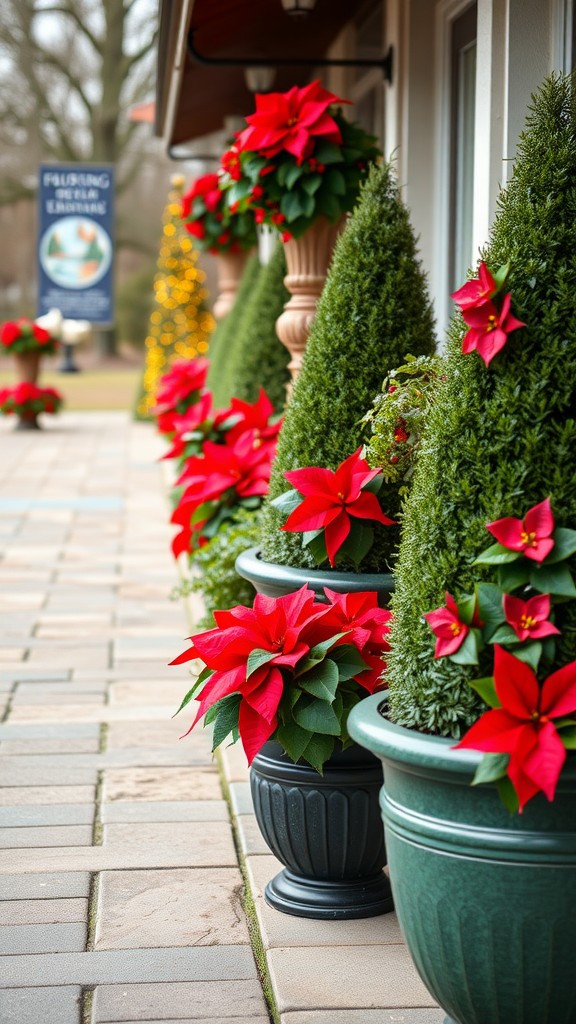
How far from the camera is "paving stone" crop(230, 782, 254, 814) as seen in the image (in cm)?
359

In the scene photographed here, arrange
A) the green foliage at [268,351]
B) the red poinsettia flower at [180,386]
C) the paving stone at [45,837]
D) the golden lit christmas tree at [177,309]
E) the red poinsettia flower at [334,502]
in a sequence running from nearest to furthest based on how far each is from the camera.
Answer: the red poinsettia flower at [334,502]
the paving stone at [45,837]
the green foliage at [268,351]
the red poinsettia flower at [180,386]
the golden lit christmas tree at [177,309]

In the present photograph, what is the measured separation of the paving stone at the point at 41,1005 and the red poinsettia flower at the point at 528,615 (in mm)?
1184

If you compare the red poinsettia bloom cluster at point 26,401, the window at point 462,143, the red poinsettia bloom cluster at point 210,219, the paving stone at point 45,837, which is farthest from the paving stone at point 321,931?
the red poinsettia bloom cluster at point 26,401

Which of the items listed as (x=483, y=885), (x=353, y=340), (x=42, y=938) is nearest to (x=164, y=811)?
(x=42, y=938)

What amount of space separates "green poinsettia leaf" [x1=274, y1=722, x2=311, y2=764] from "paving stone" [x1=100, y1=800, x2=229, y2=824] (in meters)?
0.99

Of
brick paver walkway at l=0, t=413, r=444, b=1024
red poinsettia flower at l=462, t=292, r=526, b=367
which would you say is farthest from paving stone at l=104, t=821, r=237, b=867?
red poinsettia flower at l=462, t=292, r=526, b=367

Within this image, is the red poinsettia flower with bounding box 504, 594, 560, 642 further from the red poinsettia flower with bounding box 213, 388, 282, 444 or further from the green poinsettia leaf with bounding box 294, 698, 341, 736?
the red poinsettia flower with bounding box 213, 388, 282, 444

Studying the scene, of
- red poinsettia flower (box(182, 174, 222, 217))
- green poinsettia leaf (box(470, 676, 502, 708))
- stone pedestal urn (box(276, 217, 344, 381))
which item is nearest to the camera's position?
green poinsettia leaf (box(470, 676, 502, 708))

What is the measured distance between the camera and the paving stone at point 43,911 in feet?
9.48

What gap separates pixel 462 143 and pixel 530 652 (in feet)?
11.3

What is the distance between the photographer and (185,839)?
342 centimetres

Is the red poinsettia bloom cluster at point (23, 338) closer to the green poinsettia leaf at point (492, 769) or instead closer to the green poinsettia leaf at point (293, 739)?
the green poinsettia leaf at point (293, 739)

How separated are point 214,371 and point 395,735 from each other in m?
7.63

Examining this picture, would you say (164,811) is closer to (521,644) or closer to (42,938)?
(42,938)
